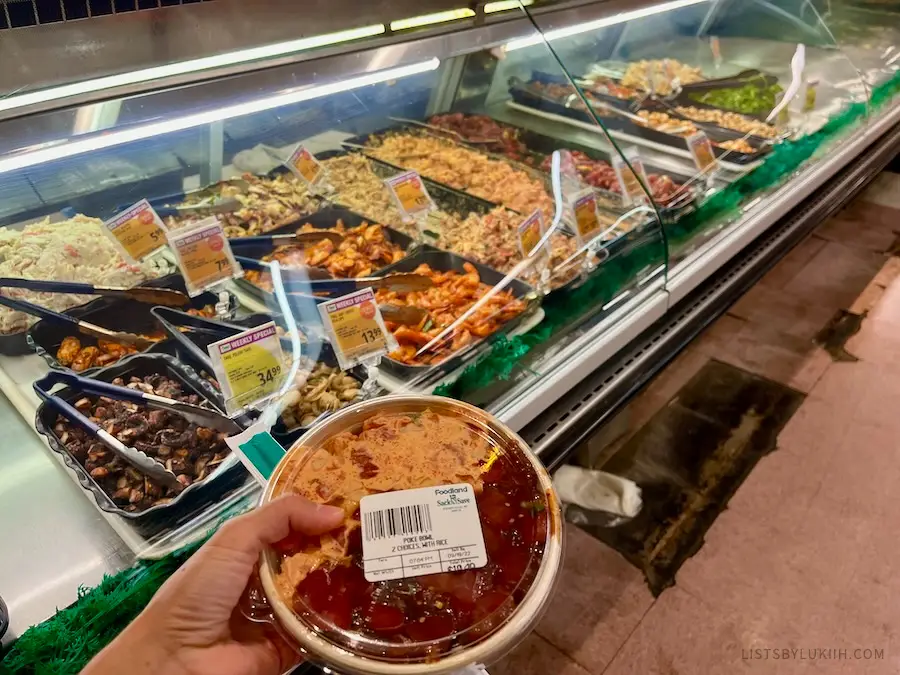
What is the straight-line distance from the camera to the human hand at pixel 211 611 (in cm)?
85

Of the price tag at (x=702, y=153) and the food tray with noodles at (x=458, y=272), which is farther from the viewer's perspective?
the price tag at (x=702, y=153)

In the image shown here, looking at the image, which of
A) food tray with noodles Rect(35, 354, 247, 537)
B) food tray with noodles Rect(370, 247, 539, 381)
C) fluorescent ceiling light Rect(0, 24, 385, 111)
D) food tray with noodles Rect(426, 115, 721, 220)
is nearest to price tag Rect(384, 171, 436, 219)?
food tray with noodles Rect(370, 247, 539, 381)

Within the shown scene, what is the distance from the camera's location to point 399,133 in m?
2.76

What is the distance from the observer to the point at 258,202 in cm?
225

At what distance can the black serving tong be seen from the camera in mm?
3586

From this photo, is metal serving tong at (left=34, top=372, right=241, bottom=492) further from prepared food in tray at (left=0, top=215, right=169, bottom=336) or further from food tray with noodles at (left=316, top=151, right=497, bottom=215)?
food tray with noodles at (left=316, top=151, right=497, bottom=215)

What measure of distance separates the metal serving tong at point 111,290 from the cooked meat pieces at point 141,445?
334mm

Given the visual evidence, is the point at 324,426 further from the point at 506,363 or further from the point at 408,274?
the point at 408,274

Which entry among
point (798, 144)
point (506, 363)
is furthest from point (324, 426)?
point (798, 144)

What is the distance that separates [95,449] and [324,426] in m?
0.53

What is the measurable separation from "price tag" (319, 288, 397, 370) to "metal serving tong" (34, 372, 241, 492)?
1.07 ft

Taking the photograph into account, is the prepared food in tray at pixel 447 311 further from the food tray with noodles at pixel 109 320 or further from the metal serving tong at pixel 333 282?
the food tray with noodles at pixel 109 320

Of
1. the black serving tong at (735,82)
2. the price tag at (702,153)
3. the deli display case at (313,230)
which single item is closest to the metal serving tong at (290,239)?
the deli display case at (313,230)

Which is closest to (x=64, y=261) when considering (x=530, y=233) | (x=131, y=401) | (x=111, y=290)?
(x=111, y=290)
